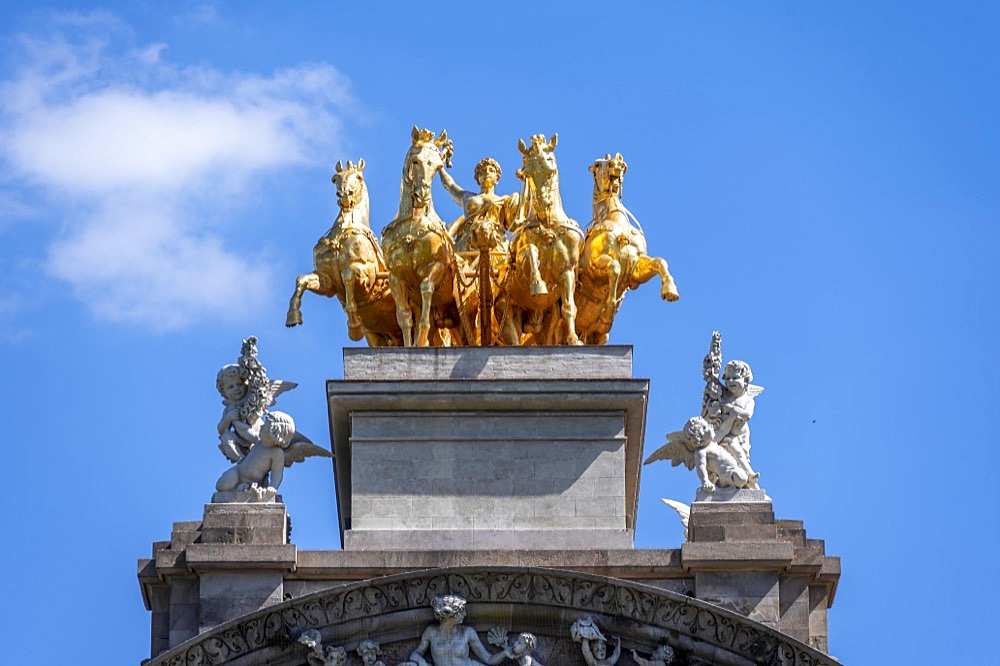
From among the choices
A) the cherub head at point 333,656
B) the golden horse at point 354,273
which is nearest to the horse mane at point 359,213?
the golden horse at point 354,273

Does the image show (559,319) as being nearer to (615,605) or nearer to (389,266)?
(389,266)

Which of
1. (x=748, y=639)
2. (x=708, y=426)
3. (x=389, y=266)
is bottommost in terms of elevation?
(x=748, y=639)

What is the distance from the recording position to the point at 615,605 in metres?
47.4

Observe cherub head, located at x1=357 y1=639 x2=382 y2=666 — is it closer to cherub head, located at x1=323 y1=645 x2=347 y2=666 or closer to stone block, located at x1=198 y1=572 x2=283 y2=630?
cherub head, located at x1=323 y1=645 x2=347 y2=666

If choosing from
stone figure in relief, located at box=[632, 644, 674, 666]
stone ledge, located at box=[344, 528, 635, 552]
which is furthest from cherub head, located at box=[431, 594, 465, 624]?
stone figure in relief, located at box=[632, 644, 674, 666]

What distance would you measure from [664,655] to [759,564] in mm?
1836

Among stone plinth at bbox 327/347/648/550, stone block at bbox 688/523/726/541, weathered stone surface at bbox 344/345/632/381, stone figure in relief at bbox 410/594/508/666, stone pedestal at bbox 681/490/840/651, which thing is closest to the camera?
stone figure in relief at bbox 410/594/508/666

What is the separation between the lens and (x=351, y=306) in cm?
5266

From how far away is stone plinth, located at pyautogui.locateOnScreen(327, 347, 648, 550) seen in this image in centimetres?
4994

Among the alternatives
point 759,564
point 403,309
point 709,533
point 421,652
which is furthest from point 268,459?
point 759,564

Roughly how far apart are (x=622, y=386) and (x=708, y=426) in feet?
5.55

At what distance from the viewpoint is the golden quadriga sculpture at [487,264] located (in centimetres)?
5200

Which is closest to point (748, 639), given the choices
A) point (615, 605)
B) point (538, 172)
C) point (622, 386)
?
point (615, 605)

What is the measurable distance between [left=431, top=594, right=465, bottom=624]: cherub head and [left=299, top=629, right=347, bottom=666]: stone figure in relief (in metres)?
1.28
